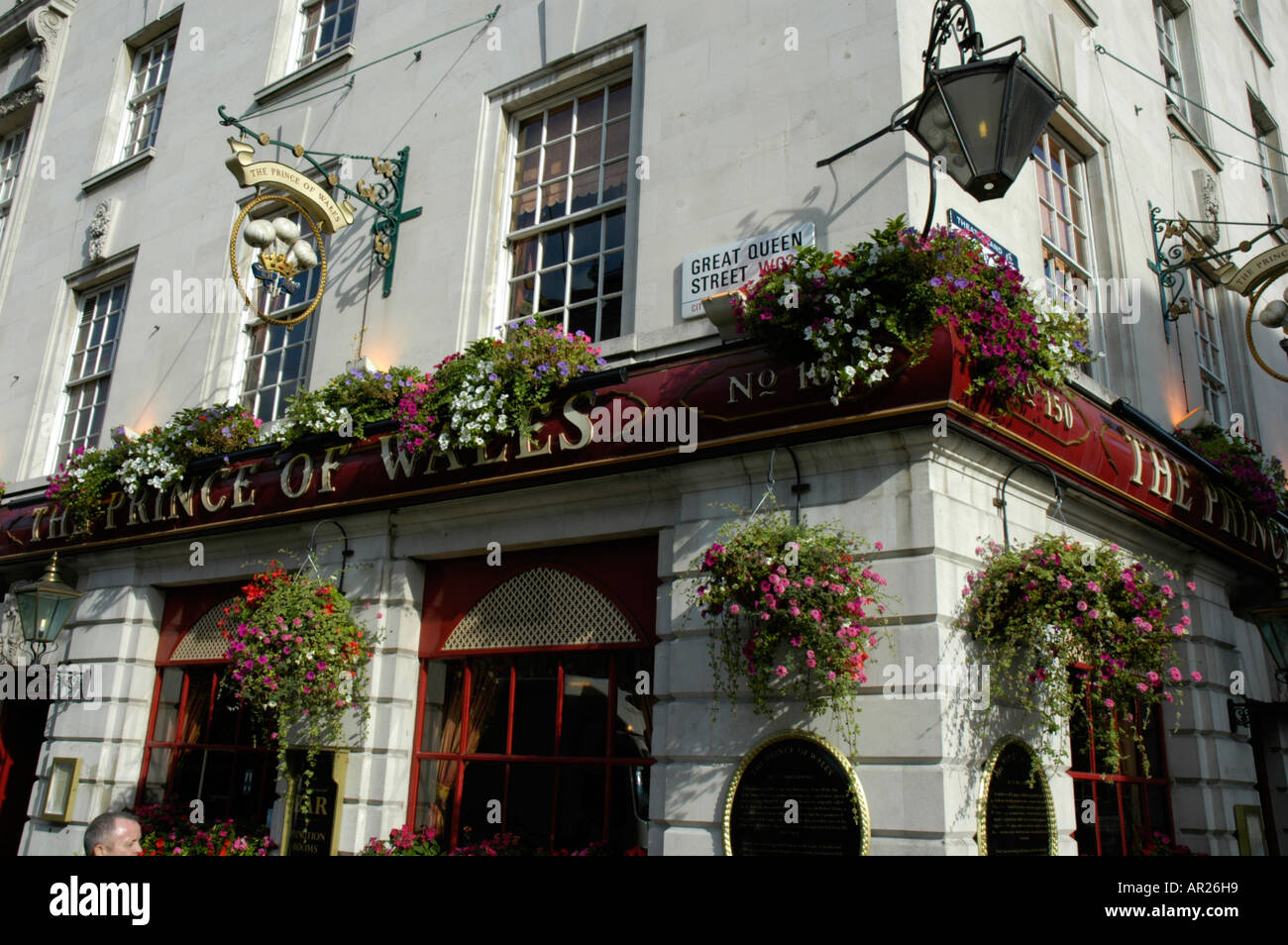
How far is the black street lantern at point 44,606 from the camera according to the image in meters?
10.3

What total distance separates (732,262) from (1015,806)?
4452mm

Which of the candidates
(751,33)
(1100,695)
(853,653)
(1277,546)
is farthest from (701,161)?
(1277,546)

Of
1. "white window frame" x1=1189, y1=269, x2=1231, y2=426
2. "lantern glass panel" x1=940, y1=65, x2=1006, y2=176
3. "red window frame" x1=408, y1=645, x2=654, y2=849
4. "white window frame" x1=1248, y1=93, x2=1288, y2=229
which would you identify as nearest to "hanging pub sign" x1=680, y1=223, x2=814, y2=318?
"lantern glass panel" x1=940, y1=65, x2=1006, y2=176

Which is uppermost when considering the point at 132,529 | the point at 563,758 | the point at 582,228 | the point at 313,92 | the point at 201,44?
the point at 201,44

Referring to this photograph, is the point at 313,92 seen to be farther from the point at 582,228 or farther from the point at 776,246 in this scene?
the point at 776,246

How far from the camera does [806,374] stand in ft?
21.3

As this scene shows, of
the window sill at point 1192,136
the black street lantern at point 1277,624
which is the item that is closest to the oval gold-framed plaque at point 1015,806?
the black street lantern at point 1277,624

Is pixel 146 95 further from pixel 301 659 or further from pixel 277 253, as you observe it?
pixel 301 659

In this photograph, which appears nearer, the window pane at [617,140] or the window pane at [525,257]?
the window pane at [617,140]

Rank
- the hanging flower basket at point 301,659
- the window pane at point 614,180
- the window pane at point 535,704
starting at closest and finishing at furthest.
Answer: the window pane at point 535,704, the hanging flower basket at point 301,659, the window pane at point 614,180

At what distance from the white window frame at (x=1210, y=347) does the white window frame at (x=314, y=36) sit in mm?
10827

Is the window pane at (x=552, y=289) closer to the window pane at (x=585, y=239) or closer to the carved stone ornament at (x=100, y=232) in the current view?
the window pane at (x=585, y=239)

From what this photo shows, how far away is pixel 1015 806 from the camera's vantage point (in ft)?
20.8
